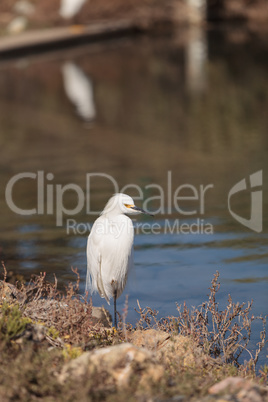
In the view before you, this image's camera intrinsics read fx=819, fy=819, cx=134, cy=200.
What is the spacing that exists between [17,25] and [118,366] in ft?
90.9

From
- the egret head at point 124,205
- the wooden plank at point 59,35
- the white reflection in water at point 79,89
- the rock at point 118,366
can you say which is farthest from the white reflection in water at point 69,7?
the rock at point 118,366

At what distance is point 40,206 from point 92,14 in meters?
22.0

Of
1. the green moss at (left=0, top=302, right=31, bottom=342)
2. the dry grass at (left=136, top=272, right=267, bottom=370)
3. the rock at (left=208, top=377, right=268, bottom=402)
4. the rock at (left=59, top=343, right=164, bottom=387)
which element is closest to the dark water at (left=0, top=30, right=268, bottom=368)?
the dry grass at (left=136, top=272, right=267, bottom=370)

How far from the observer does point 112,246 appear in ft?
24.3

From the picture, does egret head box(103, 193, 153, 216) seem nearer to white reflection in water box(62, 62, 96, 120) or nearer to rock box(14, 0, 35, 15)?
white reflection in water box(62, 62, 96, 120)

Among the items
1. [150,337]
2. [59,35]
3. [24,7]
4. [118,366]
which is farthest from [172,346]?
[24,7]

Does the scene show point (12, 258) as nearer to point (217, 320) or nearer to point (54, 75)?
point (217, 320)

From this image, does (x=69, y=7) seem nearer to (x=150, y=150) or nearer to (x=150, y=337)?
(x=150, y=150)

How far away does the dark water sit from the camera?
9.73 m

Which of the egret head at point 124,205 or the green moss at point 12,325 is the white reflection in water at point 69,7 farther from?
the green moss at point 12,325

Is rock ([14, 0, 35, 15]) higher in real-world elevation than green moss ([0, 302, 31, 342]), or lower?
higher

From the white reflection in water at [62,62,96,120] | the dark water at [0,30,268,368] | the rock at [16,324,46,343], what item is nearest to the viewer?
the rock at [16,324,46,343]

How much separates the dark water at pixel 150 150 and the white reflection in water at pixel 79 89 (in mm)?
35

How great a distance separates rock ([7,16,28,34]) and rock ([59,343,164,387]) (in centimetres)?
2675
